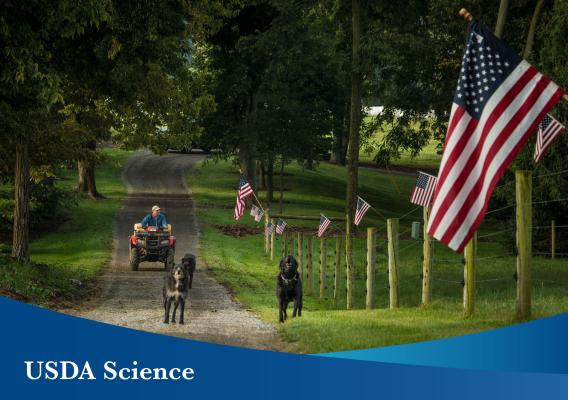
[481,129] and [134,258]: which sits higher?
[481,129]

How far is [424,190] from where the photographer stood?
23328mm

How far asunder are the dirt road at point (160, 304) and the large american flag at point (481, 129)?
14.0 feet

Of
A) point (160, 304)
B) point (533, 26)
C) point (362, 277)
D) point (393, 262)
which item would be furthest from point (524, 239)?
point (533, 26)

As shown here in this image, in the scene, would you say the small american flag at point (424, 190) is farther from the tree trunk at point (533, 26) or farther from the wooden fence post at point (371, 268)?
the tree trunk at point (533, 26)

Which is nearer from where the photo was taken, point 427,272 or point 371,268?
point 427,272

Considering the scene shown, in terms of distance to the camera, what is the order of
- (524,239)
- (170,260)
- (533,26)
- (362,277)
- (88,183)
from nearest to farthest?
(524,239), (170,260), (362,277), (533,26), (88,183)

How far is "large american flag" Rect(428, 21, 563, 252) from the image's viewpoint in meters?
11.4

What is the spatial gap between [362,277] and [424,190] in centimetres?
1085

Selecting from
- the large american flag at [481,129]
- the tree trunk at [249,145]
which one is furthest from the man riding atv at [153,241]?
the tree trunk at [249,145]

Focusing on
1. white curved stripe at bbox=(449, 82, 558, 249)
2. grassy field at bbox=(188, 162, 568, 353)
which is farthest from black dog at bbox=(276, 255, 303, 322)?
white curved stripe at bbox=(449, 82, 558, 249)

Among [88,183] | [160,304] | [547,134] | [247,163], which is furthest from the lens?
[88,183]

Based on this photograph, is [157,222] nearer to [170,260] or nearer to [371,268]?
[170,260]

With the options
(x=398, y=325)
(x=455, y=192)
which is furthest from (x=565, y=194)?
(x=455, y=192)

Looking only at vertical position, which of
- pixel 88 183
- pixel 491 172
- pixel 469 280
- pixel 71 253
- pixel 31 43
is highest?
pixel 31 43
